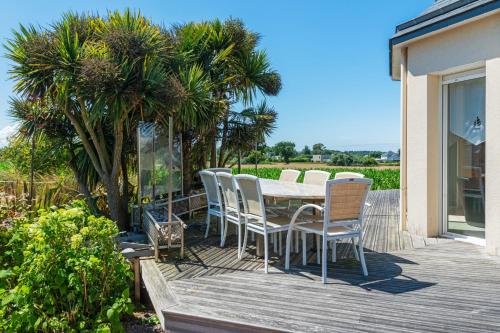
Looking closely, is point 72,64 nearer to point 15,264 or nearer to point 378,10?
point 15,264

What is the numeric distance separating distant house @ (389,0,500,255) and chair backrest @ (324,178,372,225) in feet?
6.48

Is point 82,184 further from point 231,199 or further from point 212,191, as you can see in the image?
point 231,199

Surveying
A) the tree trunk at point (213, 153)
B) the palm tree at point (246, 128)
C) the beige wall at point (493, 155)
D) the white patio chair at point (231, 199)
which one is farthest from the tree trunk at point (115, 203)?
the beige wall at point (493, 155)

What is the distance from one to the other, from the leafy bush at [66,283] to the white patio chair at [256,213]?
1.55 meters

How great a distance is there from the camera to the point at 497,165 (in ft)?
15.0

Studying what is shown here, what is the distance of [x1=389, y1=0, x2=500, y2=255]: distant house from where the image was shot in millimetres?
4637

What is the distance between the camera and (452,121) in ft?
17.7

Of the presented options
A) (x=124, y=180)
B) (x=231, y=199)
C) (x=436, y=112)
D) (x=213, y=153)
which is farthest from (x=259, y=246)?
(x=213, y=153)

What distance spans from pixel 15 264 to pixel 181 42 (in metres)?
5.74

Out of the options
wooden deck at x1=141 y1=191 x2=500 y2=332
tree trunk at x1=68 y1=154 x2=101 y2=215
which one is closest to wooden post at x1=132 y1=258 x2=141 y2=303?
wooden deck at x1=141 y1=191 x2=500 y2=332

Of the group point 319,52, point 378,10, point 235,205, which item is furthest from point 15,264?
point 319,52

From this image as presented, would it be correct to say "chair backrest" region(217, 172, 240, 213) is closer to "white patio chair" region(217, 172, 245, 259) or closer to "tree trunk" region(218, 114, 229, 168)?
"white patio chair" region(217, 172, 245, 259)

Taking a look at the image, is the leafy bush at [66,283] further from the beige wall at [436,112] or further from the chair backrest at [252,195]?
the beige wall at [436,112]

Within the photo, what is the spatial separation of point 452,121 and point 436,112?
0.26 meters
